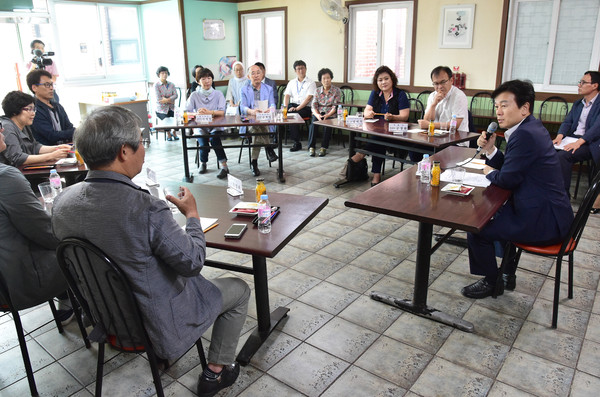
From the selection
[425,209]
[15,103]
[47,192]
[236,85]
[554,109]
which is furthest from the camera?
[236,85]

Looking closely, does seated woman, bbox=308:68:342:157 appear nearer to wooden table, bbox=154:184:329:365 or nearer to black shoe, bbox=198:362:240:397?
wooden table, bbox=154:184:329:365

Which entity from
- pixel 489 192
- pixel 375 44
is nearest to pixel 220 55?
pixel 375 44

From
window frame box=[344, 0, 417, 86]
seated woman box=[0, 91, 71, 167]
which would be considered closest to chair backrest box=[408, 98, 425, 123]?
window frame box=[344, 0, 417, 86]

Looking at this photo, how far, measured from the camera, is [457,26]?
6.37 meters

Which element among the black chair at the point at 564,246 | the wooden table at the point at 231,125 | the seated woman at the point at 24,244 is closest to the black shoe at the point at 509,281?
the black chair at the point at 564,246

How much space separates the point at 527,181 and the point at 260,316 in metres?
1.62

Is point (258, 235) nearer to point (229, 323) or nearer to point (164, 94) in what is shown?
point (229, 323)

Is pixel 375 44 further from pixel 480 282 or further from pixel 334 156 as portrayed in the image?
pixel 480 282

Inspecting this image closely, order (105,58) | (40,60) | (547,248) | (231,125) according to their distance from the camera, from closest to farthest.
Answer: (547,248) → (231,125) → (40,60) → (105,58)

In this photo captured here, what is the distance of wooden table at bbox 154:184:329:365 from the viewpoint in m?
1.97

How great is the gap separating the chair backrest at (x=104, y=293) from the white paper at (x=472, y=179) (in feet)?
6.44

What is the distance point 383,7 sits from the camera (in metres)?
7.07

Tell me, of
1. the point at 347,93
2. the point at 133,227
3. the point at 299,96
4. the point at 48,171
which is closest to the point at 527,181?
the point at 133,227

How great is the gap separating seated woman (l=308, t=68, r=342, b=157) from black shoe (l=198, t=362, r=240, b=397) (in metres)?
4.78
